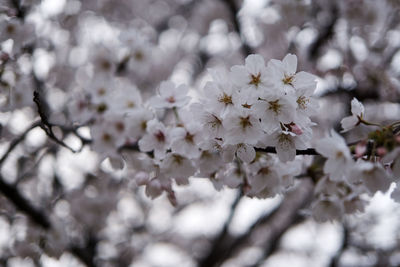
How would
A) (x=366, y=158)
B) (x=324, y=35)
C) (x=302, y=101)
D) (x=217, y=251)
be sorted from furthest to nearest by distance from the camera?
(x=324, y=35) < (x=217, y=251) < (x=302, y=101) < (x=366, y=158)

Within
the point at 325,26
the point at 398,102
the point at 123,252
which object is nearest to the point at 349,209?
the point at 398,102

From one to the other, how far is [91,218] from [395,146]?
13.1 ft

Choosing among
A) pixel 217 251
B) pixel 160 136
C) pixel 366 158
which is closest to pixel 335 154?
pixel 366 158

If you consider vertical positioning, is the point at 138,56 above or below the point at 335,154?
below

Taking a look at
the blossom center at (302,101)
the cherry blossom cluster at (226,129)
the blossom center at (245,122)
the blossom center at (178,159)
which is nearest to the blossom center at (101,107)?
the cherry blossom cluster at (226,129)

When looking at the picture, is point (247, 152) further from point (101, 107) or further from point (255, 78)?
point (101, 107)

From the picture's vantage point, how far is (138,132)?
1886 mm

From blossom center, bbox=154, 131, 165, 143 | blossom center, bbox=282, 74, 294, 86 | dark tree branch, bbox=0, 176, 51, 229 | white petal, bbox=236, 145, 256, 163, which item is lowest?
dark tree branch, bbox=0, 176, 51, 229

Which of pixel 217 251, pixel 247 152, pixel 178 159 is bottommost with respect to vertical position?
pixel 217 251

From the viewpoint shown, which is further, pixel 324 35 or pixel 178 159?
pixel 324 35

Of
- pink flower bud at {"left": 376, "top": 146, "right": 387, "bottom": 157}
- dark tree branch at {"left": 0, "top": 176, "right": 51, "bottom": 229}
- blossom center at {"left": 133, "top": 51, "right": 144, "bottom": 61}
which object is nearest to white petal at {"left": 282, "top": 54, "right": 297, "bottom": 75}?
pink flower bud at {"left": 376, "top": 146, "right": 387, "bottom": 157}

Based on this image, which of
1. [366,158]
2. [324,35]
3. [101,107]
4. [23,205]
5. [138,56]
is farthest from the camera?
[324,35]

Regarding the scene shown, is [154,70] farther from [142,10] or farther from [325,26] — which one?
[325,26]

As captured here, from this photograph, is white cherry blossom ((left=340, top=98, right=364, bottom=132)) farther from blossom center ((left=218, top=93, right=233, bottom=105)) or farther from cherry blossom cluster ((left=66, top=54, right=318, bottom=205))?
blossom center ((left=218, top=93, right=233, bottom=105))
